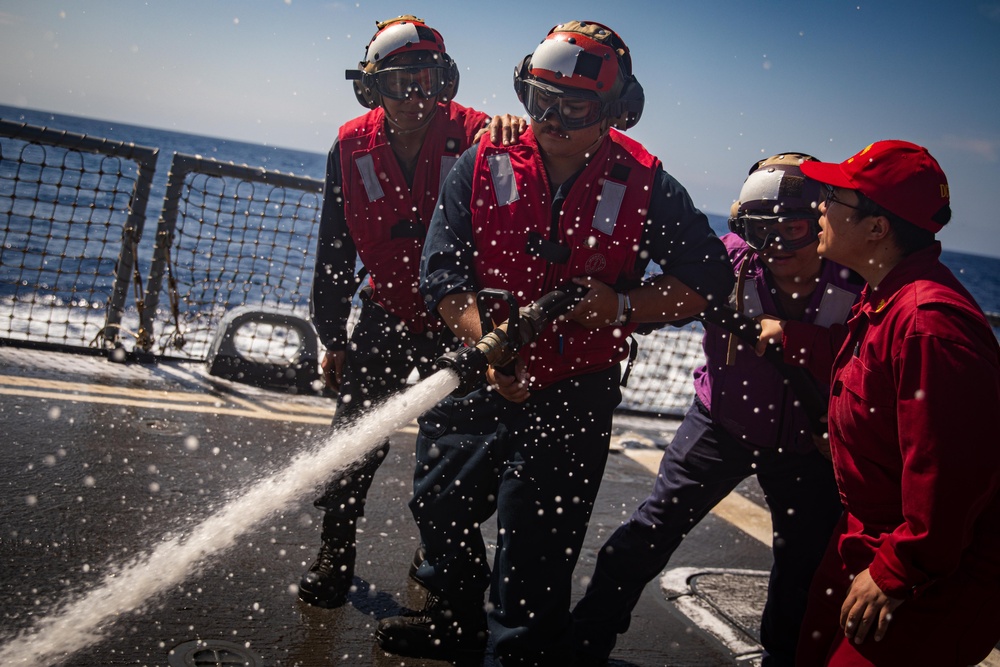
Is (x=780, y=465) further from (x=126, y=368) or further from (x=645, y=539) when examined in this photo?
(x=126, y=368)

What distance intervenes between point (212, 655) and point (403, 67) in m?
2.44

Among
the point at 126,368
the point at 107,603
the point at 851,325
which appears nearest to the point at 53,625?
the point at 107,603

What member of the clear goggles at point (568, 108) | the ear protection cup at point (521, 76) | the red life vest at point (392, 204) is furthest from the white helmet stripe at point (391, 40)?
the clear goggles at point (568, 108)

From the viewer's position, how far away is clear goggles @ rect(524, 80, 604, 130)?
3.00 meters

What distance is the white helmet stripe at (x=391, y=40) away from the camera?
12.1 ft

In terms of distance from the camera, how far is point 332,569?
3787mm

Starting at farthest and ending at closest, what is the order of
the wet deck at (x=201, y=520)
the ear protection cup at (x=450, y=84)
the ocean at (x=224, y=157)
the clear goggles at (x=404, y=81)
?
the ocean at (x=224, y=157), the ear protection cup at (x=450, y=84), the clear goggles at (x=404, y=81), the wet deck at (x=201, y=520)

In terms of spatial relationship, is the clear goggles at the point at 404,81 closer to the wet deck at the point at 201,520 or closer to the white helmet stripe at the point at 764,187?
the white helmet stripe at the point at 764,187

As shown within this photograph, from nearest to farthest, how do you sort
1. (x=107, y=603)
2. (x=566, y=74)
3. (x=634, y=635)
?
(x=566, y=74) < (x=107, y=603) < (x=634, y=635)

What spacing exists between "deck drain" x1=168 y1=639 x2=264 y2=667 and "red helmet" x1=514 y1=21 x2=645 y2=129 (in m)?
2.25

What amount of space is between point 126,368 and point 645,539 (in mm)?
4526

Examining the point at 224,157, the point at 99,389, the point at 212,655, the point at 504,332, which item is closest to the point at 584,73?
the point at 504,332

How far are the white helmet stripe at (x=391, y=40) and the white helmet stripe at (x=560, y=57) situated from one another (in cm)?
92

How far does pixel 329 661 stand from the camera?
3.34m
